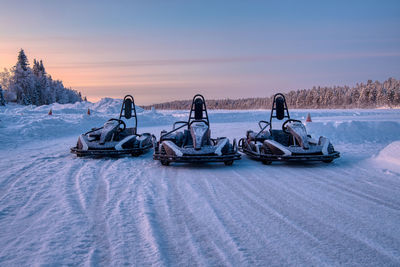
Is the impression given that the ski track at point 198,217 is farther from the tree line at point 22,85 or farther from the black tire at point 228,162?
the tree line at point 22,85

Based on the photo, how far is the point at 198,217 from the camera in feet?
13.9

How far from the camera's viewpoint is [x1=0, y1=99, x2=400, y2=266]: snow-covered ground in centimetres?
313

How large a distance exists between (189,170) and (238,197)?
2704 millimetres

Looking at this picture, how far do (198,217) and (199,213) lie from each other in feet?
0.53

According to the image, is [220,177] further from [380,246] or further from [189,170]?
[380,246]

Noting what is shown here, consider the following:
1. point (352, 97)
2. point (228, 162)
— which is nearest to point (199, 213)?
point (228, 162)

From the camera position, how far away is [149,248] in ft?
10.7

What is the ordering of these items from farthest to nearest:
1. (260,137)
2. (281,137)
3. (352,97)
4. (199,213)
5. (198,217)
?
(352,97), (281,137), (260,137), (199,213), (198,217)

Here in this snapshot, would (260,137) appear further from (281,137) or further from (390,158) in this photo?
(390,158)

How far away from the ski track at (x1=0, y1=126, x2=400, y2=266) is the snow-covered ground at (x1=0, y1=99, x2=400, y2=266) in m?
0.01

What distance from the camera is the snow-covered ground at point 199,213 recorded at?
3133 millimetres

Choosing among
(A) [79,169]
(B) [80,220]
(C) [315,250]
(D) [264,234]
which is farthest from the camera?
(A) [79,169]

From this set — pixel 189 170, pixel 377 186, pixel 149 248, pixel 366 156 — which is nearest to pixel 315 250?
pixel 149 248

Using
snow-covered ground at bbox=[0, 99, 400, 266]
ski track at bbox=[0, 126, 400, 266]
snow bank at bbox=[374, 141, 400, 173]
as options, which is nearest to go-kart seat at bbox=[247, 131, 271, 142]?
snow-covered ground at bbox=[0, 99, 400, 266]
